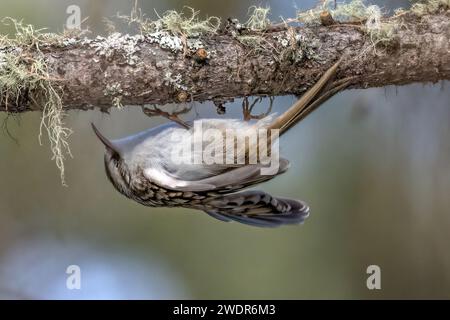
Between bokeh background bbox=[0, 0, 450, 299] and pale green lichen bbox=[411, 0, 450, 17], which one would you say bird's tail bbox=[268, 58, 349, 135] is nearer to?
pale green lichen bbox=[411, 0, 450, 17]

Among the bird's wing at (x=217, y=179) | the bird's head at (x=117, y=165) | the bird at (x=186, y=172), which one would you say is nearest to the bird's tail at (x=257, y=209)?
the bird at (x=186, y=172)

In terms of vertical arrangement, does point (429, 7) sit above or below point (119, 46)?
above

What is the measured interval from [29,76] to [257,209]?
3.65 feet

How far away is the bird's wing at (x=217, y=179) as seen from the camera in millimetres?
2520

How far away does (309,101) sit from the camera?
2301 millimetres

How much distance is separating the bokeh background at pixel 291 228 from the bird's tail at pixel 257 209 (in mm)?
1209

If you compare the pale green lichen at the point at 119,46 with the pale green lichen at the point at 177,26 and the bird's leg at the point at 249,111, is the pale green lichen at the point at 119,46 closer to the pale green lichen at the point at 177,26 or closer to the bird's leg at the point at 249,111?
the pale green lichen at the point at 177,26

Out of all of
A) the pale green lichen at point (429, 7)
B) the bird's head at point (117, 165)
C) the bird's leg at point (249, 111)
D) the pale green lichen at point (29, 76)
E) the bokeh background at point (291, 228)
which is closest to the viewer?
the pale green lichen at point (29, 76)

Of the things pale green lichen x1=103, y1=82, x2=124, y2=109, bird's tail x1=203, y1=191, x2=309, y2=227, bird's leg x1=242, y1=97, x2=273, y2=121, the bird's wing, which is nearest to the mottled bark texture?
pale green lichen x1=103, y1=82, x2=124, y2=109

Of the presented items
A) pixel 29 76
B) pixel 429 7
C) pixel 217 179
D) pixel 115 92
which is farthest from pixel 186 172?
pixel 429 7

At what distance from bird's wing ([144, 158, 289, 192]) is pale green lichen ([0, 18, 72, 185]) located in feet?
1.54

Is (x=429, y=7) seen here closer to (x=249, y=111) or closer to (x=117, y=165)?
(x=249, y=111)

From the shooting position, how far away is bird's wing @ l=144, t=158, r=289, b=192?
252 centimetres

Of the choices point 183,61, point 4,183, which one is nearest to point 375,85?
point 183,61
